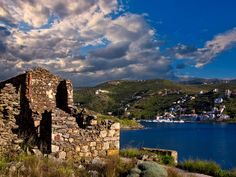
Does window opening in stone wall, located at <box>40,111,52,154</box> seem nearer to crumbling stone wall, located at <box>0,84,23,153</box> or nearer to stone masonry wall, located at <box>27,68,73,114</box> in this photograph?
crumbling stone wall, located at <box>0,84,23,153</box>

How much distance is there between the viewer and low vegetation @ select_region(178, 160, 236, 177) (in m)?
14.5

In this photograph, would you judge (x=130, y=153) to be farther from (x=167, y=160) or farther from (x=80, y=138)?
(x=80, y=138)

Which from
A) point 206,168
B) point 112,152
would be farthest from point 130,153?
point 206,168

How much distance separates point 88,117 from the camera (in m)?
13.6

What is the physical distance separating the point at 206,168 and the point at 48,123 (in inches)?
270

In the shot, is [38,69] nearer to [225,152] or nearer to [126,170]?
[126,170]

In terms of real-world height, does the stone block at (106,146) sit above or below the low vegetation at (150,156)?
A: above

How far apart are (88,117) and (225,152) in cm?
5553

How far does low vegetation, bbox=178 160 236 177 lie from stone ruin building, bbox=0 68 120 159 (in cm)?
355

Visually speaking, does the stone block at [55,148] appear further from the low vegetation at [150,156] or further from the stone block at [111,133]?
the low vegetation at [150,156]

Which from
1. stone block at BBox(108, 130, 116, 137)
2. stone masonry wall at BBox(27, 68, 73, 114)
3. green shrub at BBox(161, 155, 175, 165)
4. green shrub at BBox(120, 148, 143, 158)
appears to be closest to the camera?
stone block at BBox(108, 130, 116, 137)

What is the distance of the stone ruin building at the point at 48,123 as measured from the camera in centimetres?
1245

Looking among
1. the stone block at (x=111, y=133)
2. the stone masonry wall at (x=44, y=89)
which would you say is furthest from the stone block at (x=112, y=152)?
the stone masonry wall at (x=44, y=89)

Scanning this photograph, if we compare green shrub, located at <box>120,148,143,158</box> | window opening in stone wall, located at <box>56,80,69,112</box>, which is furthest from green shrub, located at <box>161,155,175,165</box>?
window opening in stone wall, located at <box>56,80,69,112</box>
